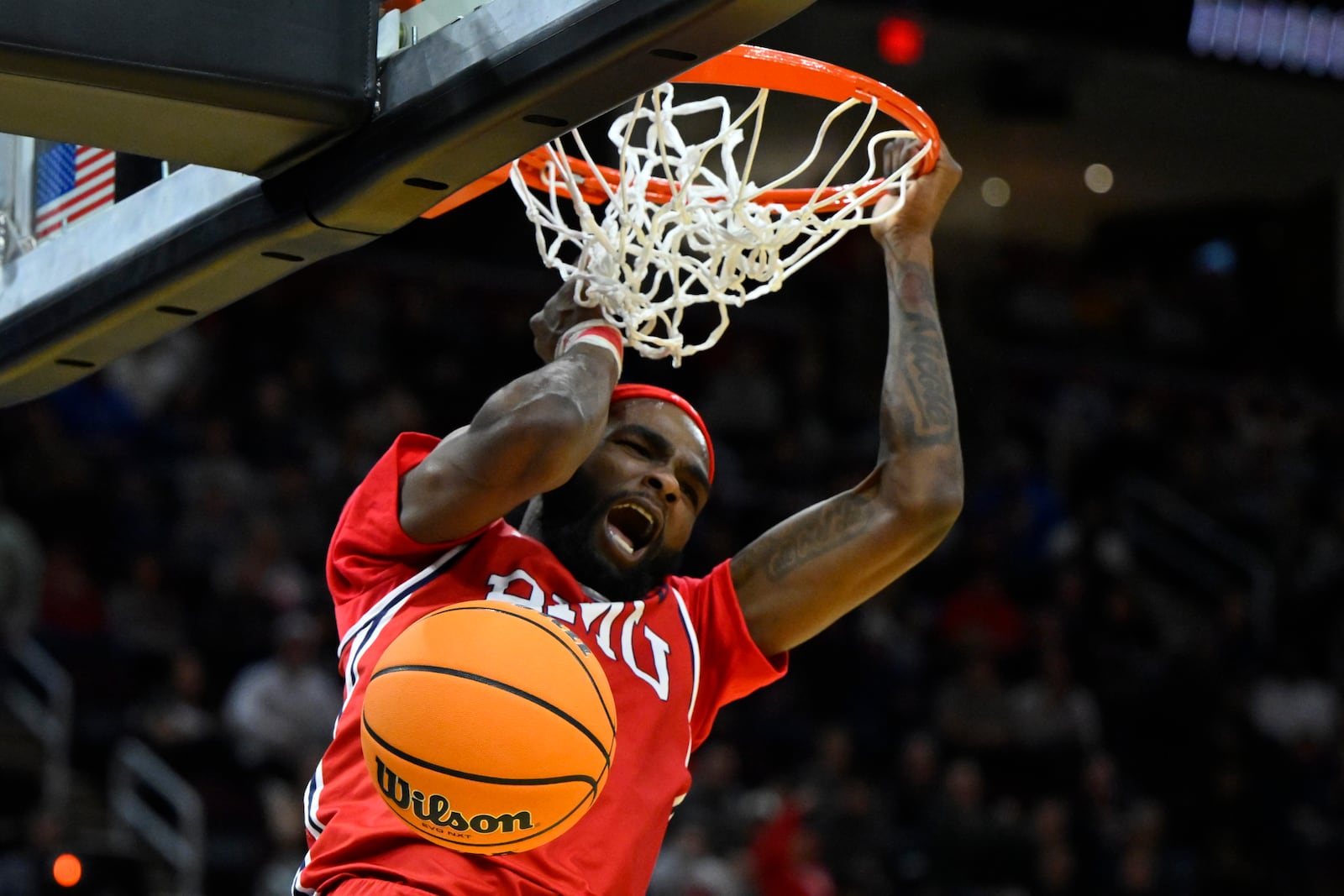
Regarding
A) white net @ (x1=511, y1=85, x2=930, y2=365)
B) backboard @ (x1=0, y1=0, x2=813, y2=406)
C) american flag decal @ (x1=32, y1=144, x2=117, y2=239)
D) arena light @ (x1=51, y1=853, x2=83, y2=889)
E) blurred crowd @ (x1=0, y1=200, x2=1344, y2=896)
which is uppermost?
backboard @ (x1=0, y1=0, x2=813, y2=406)

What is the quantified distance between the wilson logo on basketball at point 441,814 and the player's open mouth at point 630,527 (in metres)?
0.80

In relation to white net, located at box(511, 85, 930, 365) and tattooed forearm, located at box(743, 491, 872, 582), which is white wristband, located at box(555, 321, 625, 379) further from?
tattooed forearm, located at box(743, 491, 872, 582)

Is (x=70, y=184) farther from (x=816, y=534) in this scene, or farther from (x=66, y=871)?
(x=66, y=871)

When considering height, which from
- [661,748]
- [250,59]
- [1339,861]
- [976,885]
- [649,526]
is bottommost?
[1339,861]

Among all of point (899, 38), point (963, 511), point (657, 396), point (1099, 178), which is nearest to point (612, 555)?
point (657, 396)

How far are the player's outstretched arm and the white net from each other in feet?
1.01

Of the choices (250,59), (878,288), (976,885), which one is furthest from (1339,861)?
(250,59)

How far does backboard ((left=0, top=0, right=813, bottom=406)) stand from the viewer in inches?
91.3

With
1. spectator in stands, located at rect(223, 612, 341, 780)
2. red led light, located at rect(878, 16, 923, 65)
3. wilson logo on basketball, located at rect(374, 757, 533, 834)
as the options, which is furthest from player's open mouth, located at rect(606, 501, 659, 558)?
red led light, located at rect(878, 16, 923, 65)

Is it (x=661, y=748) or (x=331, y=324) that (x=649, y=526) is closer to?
(x=661, y=748)

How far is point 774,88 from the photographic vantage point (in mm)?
3307

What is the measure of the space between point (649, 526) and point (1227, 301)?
41.3 ft

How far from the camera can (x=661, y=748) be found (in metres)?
3.43

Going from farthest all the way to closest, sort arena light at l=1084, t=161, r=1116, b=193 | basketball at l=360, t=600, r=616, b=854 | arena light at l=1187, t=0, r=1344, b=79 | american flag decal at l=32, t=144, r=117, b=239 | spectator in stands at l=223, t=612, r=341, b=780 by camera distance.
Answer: arena light at l=1084, t=161, r=1116, b=193 < arena light at l=1187, t=0, r=1344, b=79 < spectator in stands at l=223, t=612, r=341, b=780 < american flag decal at l=32, t=144, r=117, b=239 < basketball at l=360, t=600, r=616, b=854
